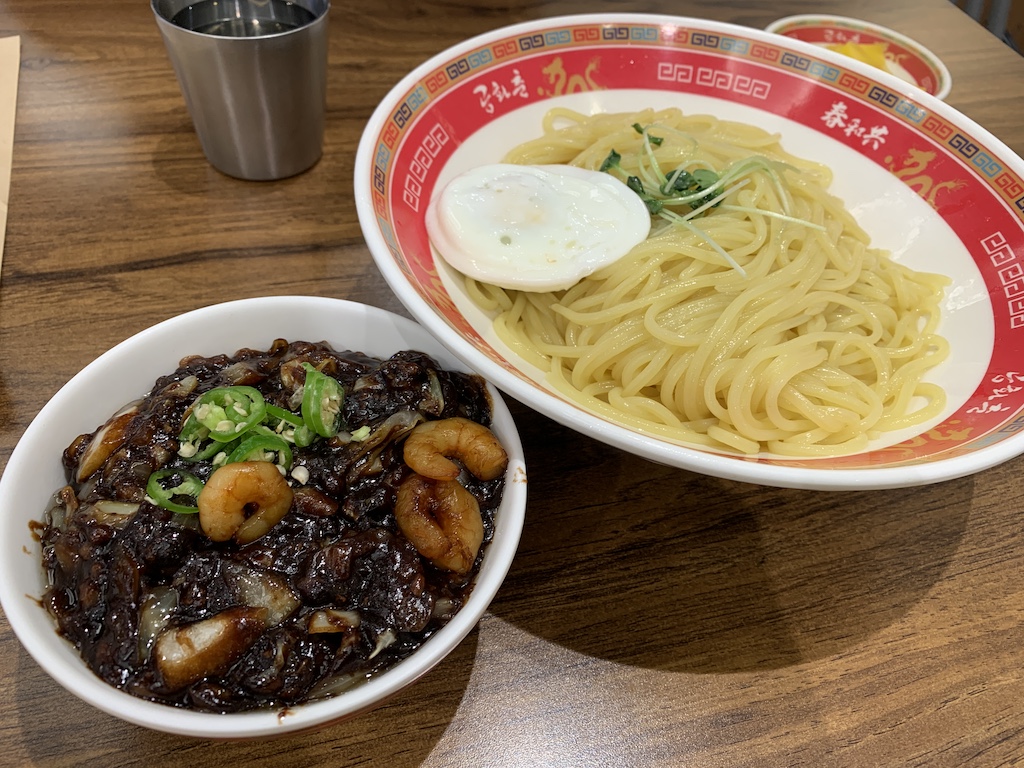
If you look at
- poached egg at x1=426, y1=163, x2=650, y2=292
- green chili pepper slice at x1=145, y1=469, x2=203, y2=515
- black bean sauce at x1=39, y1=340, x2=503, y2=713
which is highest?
poached egg at x1=426, y1=163, x2=650, y2=292

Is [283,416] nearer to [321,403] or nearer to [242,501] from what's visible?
[321,403]

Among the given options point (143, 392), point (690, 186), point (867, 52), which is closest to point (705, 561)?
point (690, 186)

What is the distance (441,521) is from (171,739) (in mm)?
688

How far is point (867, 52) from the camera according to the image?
340cm

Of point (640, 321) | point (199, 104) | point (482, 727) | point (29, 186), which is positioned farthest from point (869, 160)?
point (29, 186)

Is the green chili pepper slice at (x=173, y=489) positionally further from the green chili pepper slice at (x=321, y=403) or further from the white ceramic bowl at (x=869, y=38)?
the white ceramic bowl at (x=869, y=38)

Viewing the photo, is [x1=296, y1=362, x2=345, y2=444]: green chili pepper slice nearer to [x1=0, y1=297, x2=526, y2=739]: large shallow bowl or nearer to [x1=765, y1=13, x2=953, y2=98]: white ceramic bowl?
[x1=0, y1=297, x2=526, y2=739]: large shallow bowl

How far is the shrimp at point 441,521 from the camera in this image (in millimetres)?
1376

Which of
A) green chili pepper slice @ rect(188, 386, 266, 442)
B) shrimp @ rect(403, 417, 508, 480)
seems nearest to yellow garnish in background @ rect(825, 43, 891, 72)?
shrimp @ rect(403, 417, 508, 480)

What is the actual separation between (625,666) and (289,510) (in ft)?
2.65

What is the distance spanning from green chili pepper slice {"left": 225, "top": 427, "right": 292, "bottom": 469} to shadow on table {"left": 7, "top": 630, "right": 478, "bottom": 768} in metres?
0.54

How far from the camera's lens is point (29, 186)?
8.28ft

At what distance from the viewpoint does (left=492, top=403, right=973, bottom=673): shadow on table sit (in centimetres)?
161

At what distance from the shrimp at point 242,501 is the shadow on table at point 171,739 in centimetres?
41
